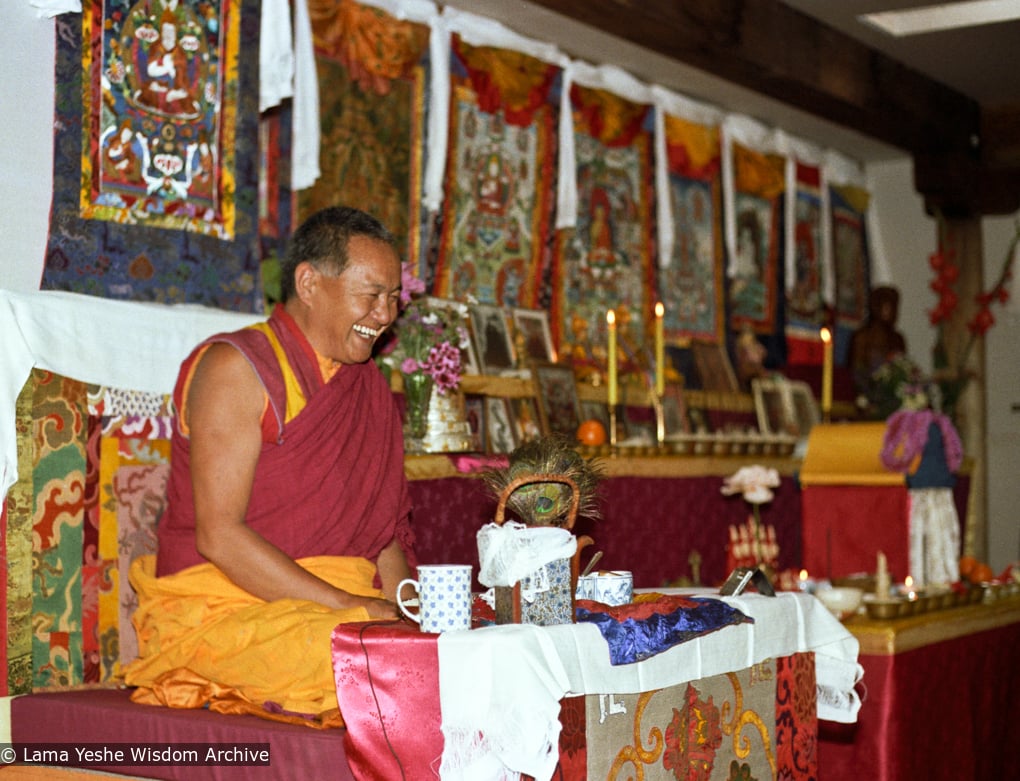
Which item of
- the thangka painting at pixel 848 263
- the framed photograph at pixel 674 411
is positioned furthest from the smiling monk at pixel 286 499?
the thangka painting at pixel 848 263

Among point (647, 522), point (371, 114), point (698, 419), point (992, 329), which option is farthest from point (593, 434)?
point (992, 329)

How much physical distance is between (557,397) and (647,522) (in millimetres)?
708

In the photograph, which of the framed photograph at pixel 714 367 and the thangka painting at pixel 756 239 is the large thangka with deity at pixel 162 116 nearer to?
the framed photograph at pixel 714 367

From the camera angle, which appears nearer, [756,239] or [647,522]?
[647,522]

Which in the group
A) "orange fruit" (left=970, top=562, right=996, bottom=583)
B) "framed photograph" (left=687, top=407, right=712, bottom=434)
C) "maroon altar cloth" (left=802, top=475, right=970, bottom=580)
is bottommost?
"orange fruit" (left=970, top=562, right=996, bottom=583)

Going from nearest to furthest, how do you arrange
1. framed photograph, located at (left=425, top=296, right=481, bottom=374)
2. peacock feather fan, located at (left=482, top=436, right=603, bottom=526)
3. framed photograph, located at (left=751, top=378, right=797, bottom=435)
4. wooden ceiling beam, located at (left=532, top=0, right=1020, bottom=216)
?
peacock feather fan, located at (left=482, top=436, right=603, bottom=526)
framed photograph, located at (left=425, top=296, right=481, bottom=374)
wooden ceiling beam, located at (left=532, top=0, right=1020, bottom=216)
framed photograph, located at (left=751, top=378, right=797, bottom=435)

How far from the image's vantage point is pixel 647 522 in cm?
461

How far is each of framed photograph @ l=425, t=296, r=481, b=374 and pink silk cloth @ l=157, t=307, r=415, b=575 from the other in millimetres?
1075

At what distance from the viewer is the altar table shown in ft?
7.23

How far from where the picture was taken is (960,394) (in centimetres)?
734

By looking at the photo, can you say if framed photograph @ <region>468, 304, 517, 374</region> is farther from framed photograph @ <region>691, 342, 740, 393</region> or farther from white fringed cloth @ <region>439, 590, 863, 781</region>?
white fringed cloth @ <region>439, 590, 863, 781</region>

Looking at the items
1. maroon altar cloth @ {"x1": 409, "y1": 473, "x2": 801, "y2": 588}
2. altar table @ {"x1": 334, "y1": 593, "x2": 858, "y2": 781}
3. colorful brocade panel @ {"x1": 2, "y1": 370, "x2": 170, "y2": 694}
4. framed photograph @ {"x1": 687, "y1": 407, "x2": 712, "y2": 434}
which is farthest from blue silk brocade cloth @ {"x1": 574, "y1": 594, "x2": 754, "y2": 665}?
framed photograph @ {"x1": 687, "y1": 407, "x2": 712, "y2": 434}

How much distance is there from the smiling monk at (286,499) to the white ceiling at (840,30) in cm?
213

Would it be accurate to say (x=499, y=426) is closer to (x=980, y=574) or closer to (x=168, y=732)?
(x=980, y=574)
